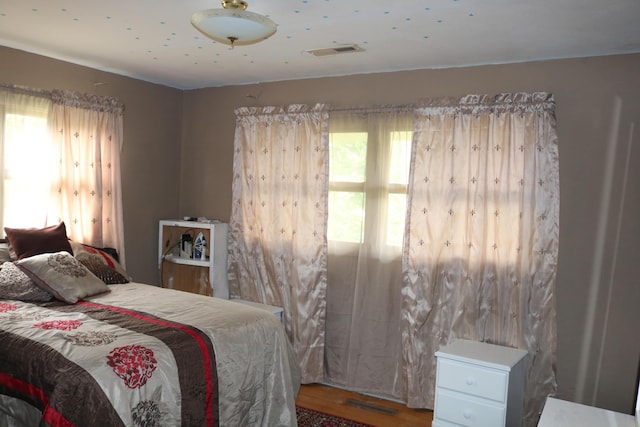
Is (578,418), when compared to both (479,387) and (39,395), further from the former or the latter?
(39,395)

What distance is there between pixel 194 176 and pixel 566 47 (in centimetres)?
315

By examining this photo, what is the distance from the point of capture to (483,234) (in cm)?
353

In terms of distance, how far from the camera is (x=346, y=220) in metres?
4.07

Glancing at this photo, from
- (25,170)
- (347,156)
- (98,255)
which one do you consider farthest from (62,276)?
(347,156)

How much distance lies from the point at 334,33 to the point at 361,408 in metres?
2.45

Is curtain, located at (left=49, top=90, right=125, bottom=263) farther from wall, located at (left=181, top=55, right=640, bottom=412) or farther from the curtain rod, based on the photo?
wall, located at (left=181, top=55, right=640, bottom=412)

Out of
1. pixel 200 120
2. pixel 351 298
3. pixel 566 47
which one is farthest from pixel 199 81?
pixel 566 47

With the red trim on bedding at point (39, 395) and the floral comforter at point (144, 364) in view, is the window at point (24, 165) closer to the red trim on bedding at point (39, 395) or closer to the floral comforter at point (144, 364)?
the floral comforter at point (144, 364)

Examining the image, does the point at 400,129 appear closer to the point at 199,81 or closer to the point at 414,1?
the point at 414,1

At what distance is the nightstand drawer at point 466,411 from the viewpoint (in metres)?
3.01

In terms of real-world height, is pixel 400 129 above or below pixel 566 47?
below

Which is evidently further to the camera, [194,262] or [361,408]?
[194,262]

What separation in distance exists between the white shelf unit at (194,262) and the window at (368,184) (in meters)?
0.98

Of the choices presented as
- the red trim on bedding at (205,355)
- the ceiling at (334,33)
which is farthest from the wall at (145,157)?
the red trim on bedding at (205,355)
